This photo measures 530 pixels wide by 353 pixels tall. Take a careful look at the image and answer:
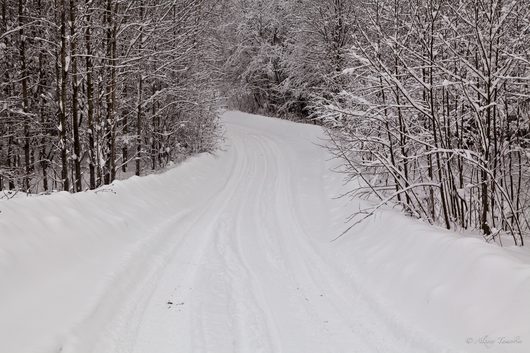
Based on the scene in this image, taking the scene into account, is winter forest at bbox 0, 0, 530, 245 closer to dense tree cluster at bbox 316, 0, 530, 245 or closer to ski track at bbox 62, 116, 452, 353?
dense tree cluster at bbox 316, 0, 530, 245

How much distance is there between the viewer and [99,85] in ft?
44.8

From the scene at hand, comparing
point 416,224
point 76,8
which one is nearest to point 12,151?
point 76,8

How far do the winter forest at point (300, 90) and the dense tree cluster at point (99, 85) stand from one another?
0.29ft

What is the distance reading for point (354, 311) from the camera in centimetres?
538

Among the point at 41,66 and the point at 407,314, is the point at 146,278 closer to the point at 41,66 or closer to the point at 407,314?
the point at 407,314

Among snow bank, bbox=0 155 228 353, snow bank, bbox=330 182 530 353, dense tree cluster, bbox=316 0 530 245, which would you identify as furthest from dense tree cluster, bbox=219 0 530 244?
snow bank, bbox=0 155 228 353

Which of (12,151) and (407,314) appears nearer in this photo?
(407,314)

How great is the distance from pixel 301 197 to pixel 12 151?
11961 millimetres

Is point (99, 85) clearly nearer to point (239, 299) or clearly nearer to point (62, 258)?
point (62, 258)

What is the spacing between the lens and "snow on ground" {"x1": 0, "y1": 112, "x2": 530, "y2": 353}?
438cm

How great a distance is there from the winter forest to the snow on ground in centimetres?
112

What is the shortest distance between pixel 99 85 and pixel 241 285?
9985mm

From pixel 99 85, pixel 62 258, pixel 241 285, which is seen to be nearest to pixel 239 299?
pixel 241 285

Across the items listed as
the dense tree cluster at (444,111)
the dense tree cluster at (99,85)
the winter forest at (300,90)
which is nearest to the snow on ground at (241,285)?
the dense tree cluster at (444,111)
